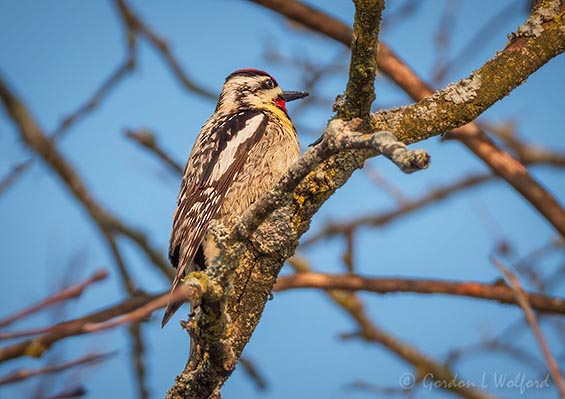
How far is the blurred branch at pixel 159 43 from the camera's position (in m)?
5.49

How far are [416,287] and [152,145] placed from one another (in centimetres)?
196

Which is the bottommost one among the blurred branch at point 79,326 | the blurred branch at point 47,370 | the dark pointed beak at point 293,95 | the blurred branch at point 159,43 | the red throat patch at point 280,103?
the blurred branch at point 47,370

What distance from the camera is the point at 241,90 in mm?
5301

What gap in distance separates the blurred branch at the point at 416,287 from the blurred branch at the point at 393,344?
0.26 m

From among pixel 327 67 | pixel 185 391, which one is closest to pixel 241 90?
pixel 327 67

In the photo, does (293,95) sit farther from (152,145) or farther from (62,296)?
(62,296)

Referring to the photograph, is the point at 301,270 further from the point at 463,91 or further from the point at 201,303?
the point at 201,303

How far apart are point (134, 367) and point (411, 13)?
3038mm

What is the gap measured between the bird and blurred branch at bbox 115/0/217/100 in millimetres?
930

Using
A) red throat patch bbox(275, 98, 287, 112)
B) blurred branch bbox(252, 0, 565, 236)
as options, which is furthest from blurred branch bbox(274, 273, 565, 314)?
red throat patch bbox(275, 98, 287, 112)

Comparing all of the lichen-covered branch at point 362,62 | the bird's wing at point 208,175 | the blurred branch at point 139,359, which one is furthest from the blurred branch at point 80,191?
the lichen-covered branch at point 362,62

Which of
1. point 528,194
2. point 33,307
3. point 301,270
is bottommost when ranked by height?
point 33,307

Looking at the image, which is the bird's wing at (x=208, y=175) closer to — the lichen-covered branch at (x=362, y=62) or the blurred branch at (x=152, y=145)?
the blurred branch at (x=152, y=145)

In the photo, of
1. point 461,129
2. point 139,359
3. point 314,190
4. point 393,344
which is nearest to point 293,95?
point 461,129
